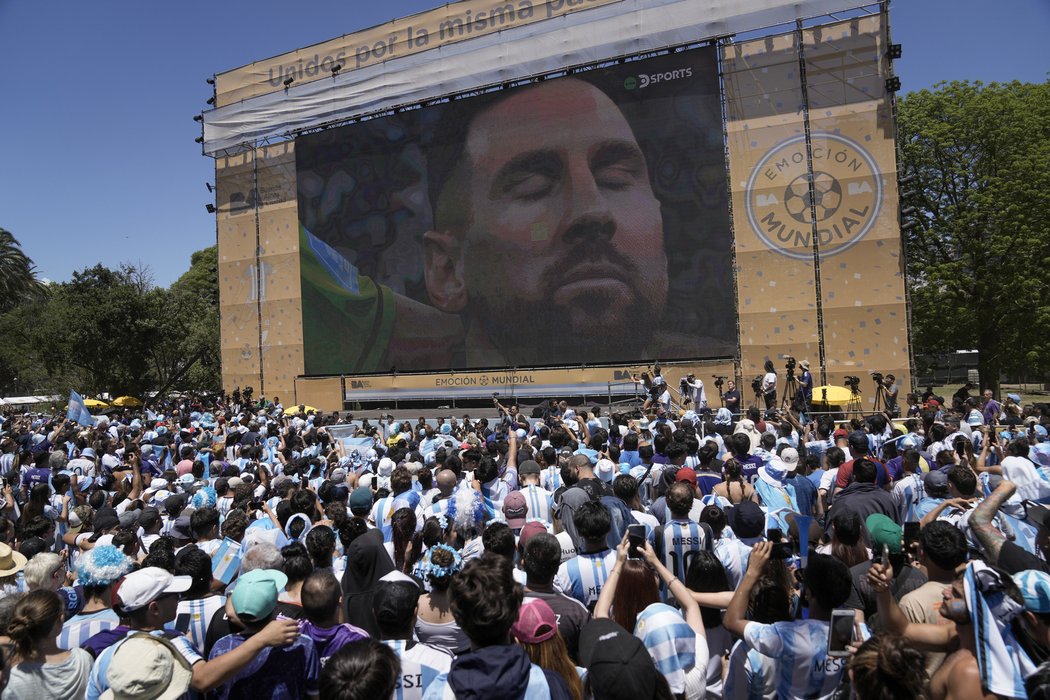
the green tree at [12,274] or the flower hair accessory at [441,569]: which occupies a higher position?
the green tree at [12,274]

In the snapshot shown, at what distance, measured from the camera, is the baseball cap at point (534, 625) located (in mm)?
2701

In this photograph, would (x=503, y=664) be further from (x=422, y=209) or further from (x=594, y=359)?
(x=422, y=209)

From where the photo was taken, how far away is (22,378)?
40.8 m

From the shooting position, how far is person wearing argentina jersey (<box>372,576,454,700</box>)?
9.25 feet

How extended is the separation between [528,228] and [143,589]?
71.5 ft

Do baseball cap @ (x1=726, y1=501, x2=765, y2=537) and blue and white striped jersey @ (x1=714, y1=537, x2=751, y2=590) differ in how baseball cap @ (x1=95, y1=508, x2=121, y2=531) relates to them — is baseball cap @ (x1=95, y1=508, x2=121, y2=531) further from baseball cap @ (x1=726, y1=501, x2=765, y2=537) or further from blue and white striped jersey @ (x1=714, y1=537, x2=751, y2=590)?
baseball cap @ (x1=726, y1=501, x2=765, y2=537)

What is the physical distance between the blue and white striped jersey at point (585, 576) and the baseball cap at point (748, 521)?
1.07 metres

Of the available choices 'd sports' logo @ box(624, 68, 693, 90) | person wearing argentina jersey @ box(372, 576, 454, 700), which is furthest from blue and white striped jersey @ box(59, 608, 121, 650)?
'd sports' logo @ box(624, 68, 693, 90)

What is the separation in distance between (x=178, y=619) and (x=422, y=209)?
23898 mm

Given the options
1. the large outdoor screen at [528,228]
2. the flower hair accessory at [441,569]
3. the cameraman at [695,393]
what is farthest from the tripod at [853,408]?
the flower hair accessory at [441,569]

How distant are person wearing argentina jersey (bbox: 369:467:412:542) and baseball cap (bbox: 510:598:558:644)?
2.92 meters

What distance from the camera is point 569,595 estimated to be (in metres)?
3.66

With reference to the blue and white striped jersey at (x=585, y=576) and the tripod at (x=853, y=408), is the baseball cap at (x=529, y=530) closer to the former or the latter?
the blue and white striped jersey at (x=585, y=576)

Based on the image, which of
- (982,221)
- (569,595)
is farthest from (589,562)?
(982,221)
